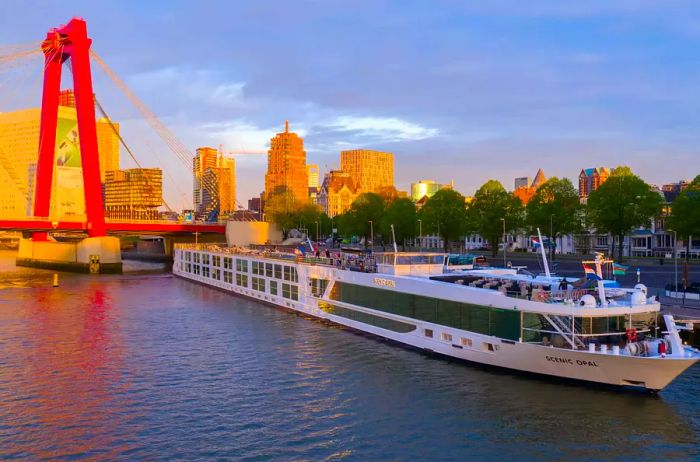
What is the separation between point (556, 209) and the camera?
3509 inches

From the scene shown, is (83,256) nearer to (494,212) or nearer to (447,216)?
(447,216)

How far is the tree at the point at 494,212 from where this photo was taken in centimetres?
9850

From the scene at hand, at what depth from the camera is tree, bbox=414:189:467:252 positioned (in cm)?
10856

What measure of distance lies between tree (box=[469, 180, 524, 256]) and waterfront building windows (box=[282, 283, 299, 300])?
175 ft

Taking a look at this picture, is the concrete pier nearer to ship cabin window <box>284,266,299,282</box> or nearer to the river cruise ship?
ship cabin window <box>284,266,299,282</box>

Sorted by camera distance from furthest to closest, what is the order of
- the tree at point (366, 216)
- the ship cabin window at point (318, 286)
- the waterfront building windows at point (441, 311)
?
the tree at point (366, 216)
the ship cabin window at point (318, 286)
the waterfront building windows at point (441, 311)

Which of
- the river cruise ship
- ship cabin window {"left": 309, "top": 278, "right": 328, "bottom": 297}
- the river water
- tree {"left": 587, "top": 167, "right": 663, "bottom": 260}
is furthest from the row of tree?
the river water

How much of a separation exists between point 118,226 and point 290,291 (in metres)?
53.5

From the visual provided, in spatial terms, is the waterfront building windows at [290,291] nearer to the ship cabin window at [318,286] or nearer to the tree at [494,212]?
the ship cabin window at [318,286]

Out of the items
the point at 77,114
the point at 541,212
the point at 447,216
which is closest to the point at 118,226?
the point at 77,114

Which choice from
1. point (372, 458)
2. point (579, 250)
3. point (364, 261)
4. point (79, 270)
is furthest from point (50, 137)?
point (579, 250)

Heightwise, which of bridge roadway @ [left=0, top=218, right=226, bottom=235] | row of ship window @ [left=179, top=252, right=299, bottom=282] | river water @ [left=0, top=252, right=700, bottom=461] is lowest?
river water @ [left=0, top=252, right=700, bottom=461]

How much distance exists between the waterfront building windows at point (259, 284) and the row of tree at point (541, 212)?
4627cm

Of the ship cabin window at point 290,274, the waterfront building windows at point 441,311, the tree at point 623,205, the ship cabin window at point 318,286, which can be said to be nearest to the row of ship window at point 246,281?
the ship cabin window at point 290,274
